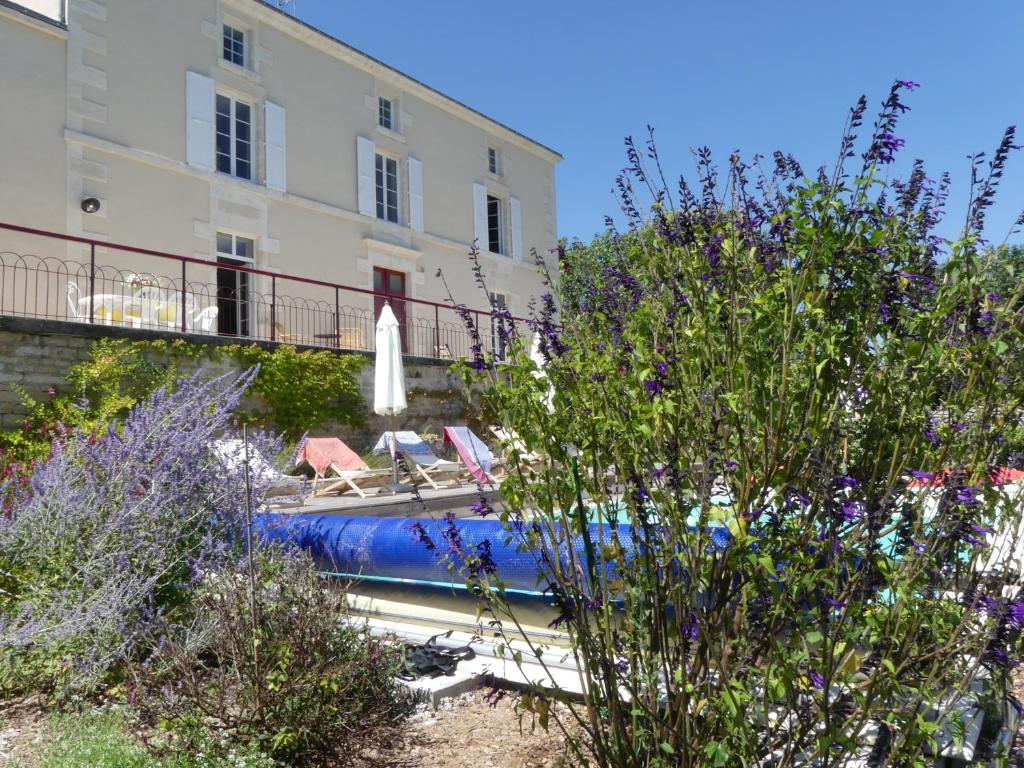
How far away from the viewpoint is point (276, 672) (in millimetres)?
2545

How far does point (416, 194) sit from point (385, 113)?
6.20ft

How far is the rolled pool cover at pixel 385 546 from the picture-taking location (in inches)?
149

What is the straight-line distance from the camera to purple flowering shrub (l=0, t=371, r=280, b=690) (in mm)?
3252

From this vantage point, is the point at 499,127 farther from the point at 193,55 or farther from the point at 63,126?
the point at 63,126

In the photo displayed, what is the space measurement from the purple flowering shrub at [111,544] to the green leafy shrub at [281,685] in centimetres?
50

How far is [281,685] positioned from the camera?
252cm

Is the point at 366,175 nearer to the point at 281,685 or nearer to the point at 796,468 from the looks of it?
the point at 281,685

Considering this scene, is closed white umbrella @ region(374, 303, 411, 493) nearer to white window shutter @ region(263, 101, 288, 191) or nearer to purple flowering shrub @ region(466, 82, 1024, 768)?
white window shutter @ region(263, 101, 288, 191)

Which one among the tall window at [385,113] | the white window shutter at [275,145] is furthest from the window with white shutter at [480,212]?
the white window shutter at [275,145]

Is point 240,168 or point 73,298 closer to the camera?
point 73,298

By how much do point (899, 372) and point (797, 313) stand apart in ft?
1.01

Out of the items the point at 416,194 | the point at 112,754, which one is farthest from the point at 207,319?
the point at 112,754

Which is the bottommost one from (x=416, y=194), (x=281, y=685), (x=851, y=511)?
(x=281, y=685)

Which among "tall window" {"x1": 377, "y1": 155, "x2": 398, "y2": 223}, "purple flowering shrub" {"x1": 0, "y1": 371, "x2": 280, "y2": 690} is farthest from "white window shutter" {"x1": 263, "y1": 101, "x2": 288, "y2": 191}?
"purple flowering shrub" {"x1": 0, "y1": 371, "x2": 280, "y2": 690}
